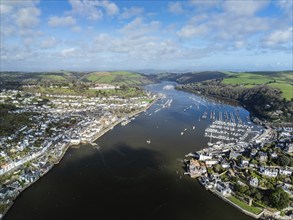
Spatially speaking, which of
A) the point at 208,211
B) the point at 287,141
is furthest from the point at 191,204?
the point at 287,141

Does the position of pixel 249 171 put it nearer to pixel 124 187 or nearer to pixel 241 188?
pixel 241 188

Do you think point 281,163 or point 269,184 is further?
point 281,163

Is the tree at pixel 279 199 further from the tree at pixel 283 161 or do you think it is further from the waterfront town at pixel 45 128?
the waterfront town at pixel 45 128

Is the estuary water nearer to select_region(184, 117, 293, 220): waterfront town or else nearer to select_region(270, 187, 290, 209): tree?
select_region(184, 117, 293, 220): waterfront town

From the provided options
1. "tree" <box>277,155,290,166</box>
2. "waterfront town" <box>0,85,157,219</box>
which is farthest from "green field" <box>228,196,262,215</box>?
Result: "waterfront town" <box>0,85,157,219</box>

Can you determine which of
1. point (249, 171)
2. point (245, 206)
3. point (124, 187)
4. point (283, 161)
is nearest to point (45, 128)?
point (124, 187)

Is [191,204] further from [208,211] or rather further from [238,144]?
[238,144]
